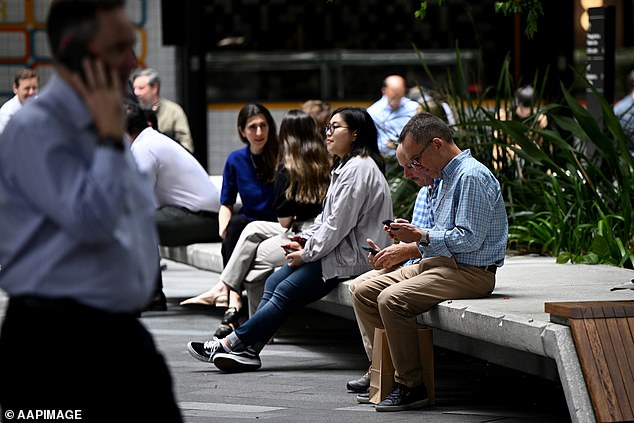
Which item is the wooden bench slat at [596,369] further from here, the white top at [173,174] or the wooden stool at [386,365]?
the white top at [173,174]

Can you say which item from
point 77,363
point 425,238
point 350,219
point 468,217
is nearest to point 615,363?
point 468,217

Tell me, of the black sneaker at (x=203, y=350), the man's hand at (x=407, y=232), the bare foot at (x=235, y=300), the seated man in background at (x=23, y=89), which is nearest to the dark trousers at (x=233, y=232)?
the bare foot at (x=235, y=300)

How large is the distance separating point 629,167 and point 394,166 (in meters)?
1.84

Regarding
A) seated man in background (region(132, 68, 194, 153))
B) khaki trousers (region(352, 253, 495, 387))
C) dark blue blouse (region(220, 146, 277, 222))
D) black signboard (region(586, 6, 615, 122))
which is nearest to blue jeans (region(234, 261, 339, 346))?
khaki trousers (region(352, 253, 495, 387))

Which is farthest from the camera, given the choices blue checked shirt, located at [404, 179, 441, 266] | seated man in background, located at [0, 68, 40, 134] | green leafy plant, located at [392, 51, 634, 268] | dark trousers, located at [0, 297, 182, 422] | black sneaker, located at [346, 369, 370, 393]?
seated man in background, located at [0, 68, 40, 134]

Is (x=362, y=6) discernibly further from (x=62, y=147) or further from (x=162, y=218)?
(x=62, y=147)

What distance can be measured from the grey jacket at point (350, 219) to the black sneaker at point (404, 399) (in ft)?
3.66

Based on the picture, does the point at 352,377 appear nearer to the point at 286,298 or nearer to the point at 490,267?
the point at 286,298

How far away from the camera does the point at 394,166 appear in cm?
963

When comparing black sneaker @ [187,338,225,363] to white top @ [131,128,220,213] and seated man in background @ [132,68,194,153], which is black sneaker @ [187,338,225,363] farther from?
seated man in background @ [132,68,194,153]

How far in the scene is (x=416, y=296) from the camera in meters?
6.21

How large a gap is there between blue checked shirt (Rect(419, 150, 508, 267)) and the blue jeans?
1272 mm

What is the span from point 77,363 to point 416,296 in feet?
11.0

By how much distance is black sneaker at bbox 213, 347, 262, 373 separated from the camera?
7465 millimetres
